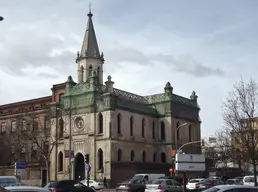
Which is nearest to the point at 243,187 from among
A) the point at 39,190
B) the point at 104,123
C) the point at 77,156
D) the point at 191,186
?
the point at 39,190

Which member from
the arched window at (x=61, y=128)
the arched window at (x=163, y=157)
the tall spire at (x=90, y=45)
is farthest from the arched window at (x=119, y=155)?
the tall spire at (x=90, y=45)

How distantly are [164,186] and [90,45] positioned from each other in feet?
123

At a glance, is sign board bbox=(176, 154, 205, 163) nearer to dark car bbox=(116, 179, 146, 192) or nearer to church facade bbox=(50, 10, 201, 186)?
dark car bbox=(116, 179, 146, 192)

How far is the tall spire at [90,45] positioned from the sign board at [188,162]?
1450 inches

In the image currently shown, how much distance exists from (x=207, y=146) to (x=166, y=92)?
24.9 metres

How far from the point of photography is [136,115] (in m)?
62.2

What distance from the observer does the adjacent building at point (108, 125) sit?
56844 millimetres

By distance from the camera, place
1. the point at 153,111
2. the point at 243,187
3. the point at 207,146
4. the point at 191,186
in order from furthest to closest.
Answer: the point at 207,146 < the point at 153,111 < the point at 191,186 < the point at 243,187

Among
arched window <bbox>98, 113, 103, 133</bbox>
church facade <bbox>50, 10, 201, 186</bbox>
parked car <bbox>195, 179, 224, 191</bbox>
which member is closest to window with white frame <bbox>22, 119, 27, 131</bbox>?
church facade <bbox>50, 10, 201, 186</bbox>

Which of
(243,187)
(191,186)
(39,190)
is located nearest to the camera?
(39,190)

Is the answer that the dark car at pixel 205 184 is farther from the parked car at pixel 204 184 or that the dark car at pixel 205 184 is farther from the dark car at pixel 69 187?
the dark car at pixel 69 187

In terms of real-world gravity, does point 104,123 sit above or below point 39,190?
above

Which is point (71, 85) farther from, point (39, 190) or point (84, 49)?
point (39, 190)

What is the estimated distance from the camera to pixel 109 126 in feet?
185
